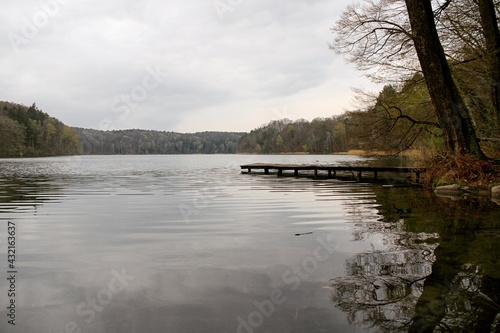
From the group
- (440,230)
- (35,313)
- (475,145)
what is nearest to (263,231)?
(440,230)

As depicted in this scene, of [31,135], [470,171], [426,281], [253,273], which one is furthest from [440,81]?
[31,135]

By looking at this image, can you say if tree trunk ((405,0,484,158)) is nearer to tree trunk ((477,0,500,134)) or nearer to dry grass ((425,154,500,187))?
dry grass ((425,154,500,187))

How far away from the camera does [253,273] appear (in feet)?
17.0

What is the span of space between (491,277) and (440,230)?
324 centimetres

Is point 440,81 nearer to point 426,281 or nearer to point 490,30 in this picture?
point 490,30

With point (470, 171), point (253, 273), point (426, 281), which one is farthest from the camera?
point (470, 171)

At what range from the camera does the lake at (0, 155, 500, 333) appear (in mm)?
3643

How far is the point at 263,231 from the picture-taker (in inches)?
323

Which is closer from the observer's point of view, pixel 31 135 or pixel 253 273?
pixel 253 273

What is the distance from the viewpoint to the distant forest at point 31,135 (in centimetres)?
9288

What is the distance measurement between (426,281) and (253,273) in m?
2.21

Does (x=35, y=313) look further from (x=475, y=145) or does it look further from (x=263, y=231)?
(x=475, y=145)

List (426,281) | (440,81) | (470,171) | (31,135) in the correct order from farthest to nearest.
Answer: (31,135)
(470,171)
(440,81)
(426,281)

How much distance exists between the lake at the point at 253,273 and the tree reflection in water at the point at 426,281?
2 centimetres
